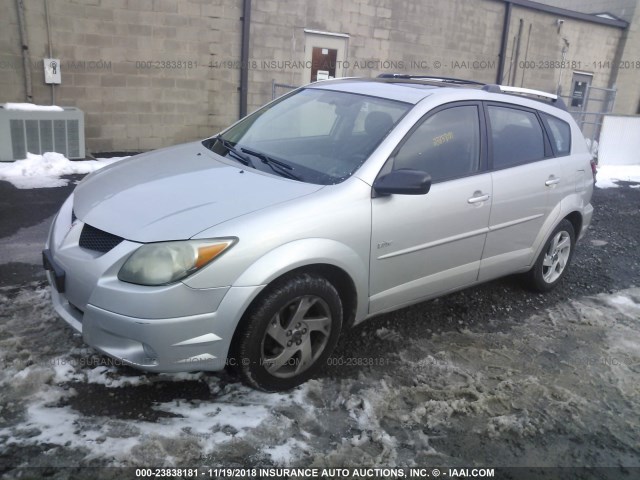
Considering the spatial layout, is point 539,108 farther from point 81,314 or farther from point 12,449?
point 12,449

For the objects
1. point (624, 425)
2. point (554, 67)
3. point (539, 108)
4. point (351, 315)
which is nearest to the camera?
point (624, 425)

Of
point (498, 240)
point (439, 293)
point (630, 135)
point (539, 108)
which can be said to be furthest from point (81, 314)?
point (630, 135)

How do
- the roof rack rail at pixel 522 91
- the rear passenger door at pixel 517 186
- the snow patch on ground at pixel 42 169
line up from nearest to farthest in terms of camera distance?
the rear passenger door at pixel 517 186, the roof rack rail at pixel 522 91, the snow patch on ground at pixel 42 169

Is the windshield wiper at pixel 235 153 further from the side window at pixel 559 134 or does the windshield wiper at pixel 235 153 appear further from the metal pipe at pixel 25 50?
the metal pipe at pixel 25 50

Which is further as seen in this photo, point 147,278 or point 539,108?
point 539,108

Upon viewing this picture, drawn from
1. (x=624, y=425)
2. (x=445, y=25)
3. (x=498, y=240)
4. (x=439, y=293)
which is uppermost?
(x=445, y=25)

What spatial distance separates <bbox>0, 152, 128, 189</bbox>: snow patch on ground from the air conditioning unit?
148 mm

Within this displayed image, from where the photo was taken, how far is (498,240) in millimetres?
4133

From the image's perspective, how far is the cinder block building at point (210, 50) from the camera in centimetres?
871

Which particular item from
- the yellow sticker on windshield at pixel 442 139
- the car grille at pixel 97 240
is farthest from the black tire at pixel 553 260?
the car grille at pixel 97 240

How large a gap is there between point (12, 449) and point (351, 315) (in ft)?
6.18

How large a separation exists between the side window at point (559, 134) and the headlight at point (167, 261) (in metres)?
3.27

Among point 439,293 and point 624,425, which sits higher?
point 439,293

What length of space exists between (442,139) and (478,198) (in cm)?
48
